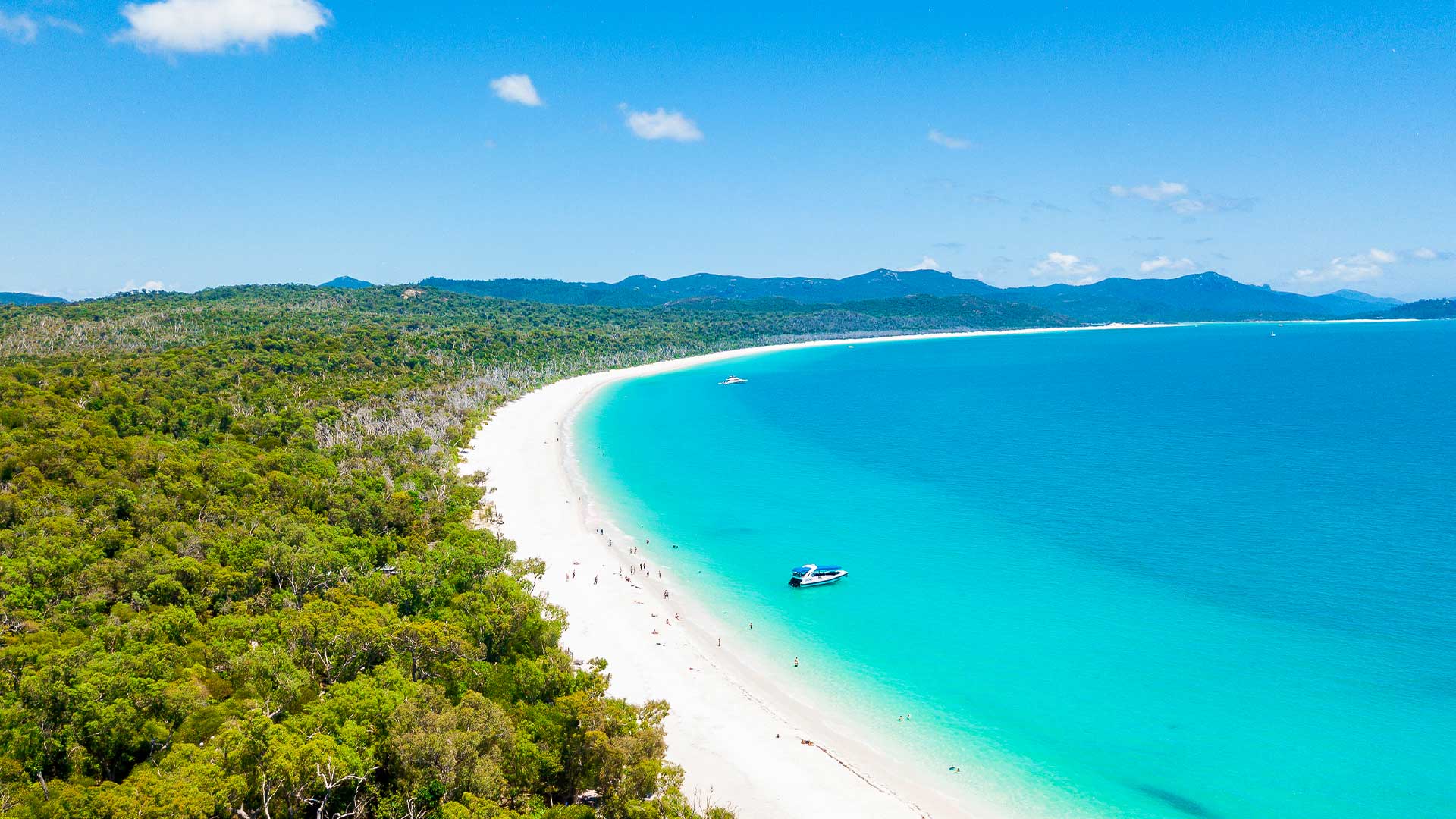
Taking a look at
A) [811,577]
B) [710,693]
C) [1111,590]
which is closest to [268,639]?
[710,693]

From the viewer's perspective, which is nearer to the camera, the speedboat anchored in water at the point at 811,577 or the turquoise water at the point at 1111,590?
the turquoise water at the point at 1111,590

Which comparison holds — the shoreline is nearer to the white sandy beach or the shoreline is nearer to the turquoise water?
the white sandy beach

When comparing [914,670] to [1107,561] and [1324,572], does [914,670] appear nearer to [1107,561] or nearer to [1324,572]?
[1107,561]

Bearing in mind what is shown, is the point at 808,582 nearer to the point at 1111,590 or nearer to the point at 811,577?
the point at 811,577

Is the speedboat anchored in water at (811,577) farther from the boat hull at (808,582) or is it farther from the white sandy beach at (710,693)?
the white sandy beach at (710,693)

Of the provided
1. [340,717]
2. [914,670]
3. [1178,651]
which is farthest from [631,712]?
[1178,651]

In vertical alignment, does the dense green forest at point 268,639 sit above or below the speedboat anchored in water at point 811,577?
above

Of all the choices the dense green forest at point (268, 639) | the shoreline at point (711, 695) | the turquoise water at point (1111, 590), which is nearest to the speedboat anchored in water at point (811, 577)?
the turquoise water at point (1111, 590)
